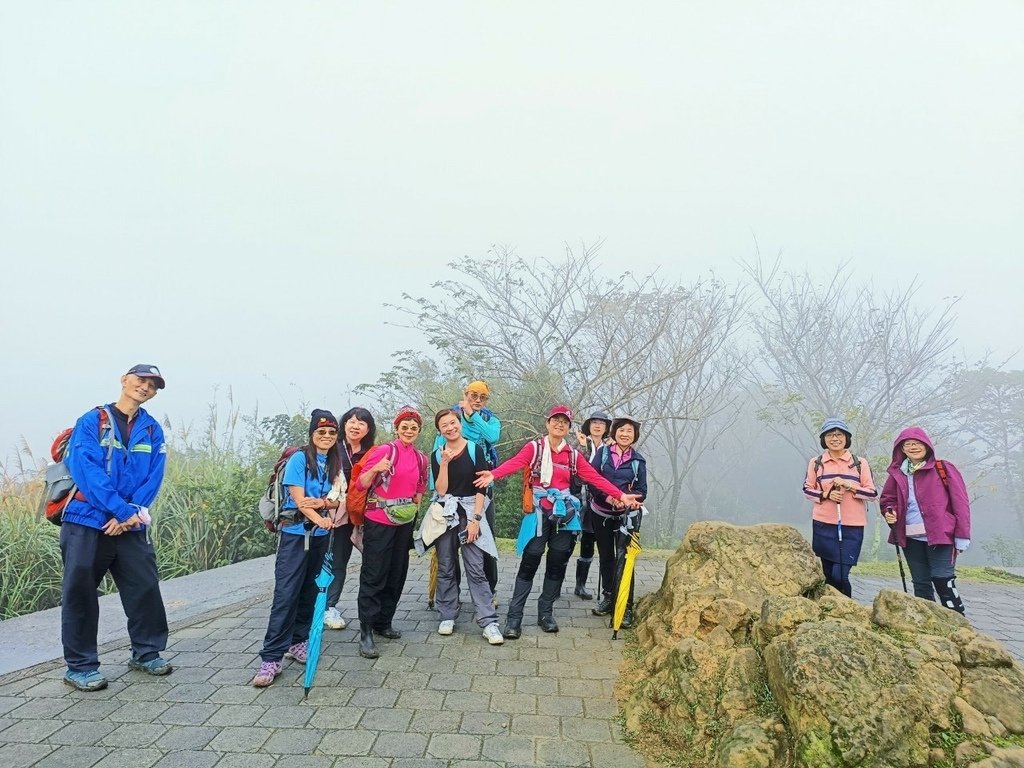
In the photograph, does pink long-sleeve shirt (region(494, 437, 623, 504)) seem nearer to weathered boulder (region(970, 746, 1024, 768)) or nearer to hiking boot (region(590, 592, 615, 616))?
hiking boot (region(590, 592, 615, 616))

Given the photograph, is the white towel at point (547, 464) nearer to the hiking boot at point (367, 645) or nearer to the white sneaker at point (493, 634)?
the white sneaker at point (493, 634)

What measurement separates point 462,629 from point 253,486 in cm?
436

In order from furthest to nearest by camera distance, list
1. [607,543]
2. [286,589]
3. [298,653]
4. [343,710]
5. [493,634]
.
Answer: [607,543]
[493,634]
[298,653]
[286,589]
[343,710]

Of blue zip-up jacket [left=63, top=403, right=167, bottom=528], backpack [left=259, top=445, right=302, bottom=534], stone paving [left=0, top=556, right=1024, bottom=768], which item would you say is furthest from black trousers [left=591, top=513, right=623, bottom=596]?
blue zip-up jacket [left=63, top=403, right=167, bottom=528]

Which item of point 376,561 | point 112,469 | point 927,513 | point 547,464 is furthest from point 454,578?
point 927,513

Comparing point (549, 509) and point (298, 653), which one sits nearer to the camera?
point (298, 653)

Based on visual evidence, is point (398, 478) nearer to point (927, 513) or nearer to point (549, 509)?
point (549, 509)

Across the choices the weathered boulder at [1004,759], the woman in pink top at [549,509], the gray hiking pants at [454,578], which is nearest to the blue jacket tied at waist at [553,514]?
the woman in pink top at [549,509]

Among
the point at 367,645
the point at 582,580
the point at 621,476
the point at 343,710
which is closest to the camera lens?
the point at 343,710

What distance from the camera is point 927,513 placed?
4.78 meters

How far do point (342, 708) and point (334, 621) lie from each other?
1.44 meters

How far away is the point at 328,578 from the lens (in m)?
4.03

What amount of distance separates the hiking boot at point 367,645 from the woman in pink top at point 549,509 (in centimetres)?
102

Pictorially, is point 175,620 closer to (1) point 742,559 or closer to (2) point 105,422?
(2) point 105,422
